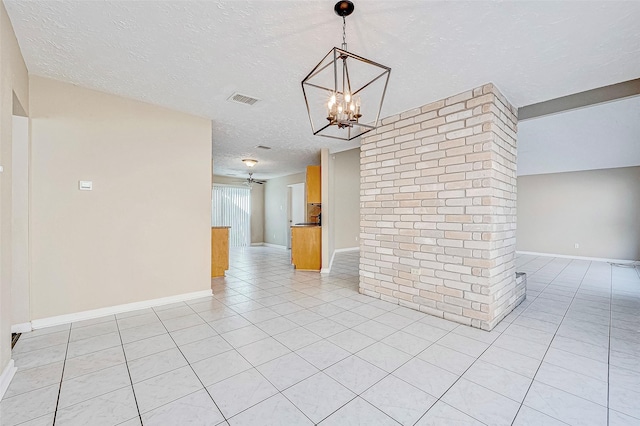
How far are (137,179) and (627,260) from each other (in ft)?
35.5

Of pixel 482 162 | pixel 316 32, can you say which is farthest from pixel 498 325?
pixel 316 32

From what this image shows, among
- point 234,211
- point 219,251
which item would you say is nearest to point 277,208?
point 234,211

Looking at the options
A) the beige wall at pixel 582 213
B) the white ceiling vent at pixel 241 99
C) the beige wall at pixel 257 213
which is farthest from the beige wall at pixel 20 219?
the beige wall at pixel 582 213

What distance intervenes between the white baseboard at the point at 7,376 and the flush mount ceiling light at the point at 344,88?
269 centimetres

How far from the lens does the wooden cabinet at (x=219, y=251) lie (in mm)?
5227

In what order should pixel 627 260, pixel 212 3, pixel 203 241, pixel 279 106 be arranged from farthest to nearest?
pixel 627 260 < pixel 203 241 < pixel 279 106 < pixel 212 3

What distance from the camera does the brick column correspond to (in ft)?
9.14

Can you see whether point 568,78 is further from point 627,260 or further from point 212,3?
point 627,260

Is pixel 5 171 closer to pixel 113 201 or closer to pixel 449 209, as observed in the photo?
pixel 113 201

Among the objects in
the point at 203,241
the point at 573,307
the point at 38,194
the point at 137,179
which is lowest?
the point at 573,307

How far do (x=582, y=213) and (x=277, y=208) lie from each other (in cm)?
921

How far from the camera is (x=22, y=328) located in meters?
2.65

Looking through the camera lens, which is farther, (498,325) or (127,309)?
(127,309)

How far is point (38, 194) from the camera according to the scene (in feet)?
9.01
